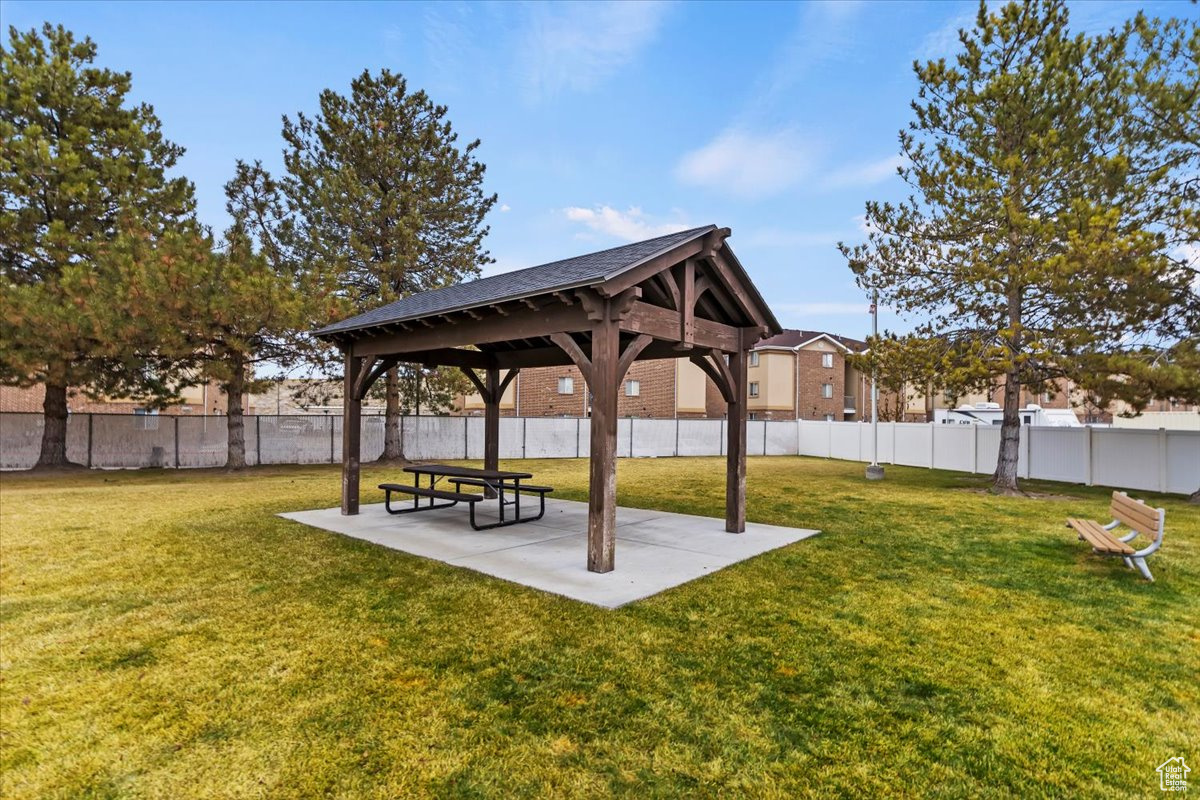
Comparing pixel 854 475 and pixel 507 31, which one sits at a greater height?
pixel 507 31

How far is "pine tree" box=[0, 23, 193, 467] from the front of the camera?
13359 millimetres

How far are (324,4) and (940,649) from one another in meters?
14.0

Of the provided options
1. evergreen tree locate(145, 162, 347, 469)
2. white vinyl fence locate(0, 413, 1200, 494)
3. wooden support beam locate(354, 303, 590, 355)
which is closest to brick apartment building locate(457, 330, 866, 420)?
white vinyl fence locate(0, 413, 1200, 494)

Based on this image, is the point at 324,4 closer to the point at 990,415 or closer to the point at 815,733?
the point at 815,733

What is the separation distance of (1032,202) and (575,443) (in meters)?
17.5

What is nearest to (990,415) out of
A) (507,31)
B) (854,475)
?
(854,475)

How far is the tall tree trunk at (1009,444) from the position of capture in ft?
45.9

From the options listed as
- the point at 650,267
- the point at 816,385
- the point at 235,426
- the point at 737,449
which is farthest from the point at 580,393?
the point at 650,267

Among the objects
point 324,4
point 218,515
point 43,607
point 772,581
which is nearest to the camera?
point 43,607

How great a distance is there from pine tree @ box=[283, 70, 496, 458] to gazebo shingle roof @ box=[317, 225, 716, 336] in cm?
1001

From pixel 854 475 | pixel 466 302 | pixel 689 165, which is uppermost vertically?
pixel 689 165

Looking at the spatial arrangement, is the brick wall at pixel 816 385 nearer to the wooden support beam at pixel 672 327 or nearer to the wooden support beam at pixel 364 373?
the wooden support beam at pixel 672 327

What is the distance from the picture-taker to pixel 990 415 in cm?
2977

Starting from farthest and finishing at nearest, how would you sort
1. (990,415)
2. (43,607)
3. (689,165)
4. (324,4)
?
(990,415)
(689,165)
(324,4)
(43,607)
